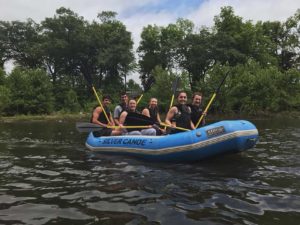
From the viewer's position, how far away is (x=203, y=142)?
29.2 ft

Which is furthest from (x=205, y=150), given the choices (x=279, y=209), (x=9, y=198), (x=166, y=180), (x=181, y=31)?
(x=181, y=31)

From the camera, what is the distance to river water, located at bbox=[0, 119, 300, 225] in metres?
5.39

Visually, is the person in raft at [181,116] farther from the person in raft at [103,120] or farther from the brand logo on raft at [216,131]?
the person in raft at [103,120]

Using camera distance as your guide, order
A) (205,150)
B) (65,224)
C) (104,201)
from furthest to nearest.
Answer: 1. (205,150)
2. (104,201)
3. (65,224)

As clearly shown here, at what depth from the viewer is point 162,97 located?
138 ft

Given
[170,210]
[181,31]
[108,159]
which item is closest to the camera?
[170,210]

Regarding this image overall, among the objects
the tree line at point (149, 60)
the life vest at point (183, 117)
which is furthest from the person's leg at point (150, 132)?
the tree line at point (149, 60)

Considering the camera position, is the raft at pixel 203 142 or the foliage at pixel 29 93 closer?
the raft at pixel 203 142

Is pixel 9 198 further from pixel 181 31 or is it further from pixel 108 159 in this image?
pixel 181 31

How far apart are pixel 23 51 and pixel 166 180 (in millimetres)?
52531

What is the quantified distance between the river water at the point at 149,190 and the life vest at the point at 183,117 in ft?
4.11

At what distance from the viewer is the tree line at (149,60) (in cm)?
4006

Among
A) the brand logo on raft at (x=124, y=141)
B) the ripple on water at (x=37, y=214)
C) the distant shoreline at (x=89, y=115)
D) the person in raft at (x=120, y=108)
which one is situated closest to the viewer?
the ripple on water at (x=37, y=214)

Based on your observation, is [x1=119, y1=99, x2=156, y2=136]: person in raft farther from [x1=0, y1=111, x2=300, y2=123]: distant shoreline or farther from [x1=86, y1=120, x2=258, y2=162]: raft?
[x1=0, y1=111, x2=300, y2=123]: distant shoreline
